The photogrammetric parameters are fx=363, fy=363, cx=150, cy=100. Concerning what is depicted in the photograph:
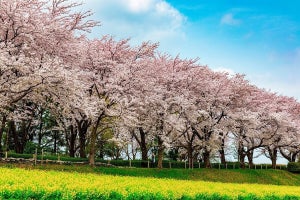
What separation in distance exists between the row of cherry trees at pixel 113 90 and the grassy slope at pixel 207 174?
88.3 inches

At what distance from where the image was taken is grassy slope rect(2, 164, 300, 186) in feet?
86.6

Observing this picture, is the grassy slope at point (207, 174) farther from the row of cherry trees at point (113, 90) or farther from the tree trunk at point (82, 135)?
the tree trunk at point (82, 135)

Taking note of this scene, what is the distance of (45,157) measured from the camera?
3011 centimetres

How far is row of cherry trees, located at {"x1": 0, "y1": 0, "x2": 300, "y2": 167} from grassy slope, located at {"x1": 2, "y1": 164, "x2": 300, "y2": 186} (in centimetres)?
224

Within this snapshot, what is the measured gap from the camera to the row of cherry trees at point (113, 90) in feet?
75.9

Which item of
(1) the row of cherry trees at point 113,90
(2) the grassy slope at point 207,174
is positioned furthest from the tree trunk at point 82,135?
(2) the grassy slope at point 207,174

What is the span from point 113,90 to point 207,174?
12.3 metres

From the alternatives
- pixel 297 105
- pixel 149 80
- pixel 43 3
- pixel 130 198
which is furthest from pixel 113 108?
pixel 297 105

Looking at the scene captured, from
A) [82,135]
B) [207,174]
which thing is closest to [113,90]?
[82,135]

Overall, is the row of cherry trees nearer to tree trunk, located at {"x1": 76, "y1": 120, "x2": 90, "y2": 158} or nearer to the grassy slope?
tree trunk, located at {"x1": 76, "y1": 120, "x2": 90, "y2": 158}

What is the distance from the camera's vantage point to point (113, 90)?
28812mm

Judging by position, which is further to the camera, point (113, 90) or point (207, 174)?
point (207, 174)

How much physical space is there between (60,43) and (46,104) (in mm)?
4678

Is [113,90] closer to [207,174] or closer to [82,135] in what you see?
[82,135]
